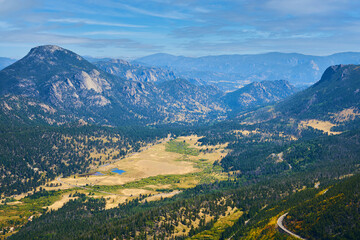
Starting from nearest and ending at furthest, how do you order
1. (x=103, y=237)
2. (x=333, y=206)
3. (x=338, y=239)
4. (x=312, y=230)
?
(x=338, y=239) → (x=312, y=230) → (x=333, y=206) → (x=103, y=237)

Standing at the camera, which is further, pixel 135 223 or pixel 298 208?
pixel 135 223

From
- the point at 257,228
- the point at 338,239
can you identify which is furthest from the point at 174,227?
the point at 338,239

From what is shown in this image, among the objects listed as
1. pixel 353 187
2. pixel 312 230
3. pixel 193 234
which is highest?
pixel 353 187

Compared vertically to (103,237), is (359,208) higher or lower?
higher

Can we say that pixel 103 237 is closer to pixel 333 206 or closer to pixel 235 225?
pixel 235 225

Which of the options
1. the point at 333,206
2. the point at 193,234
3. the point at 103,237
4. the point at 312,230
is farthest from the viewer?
the point at 193,234

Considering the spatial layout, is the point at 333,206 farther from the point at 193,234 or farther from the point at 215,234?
the point at 193,234

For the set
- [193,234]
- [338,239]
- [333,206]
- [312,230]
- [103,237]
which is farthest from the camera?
[193,234]

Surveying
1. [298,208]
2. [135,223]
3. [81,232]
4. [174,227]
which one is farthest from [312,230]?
[81,232]

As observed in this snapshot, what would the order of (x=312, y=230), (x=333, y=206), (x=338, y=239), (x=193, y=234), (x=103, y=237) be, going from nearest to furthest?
(x=338, y=239)
(x=312, y=230)
(x=333, y=206)
(x=103, y=237)
(x=193, y=234)
